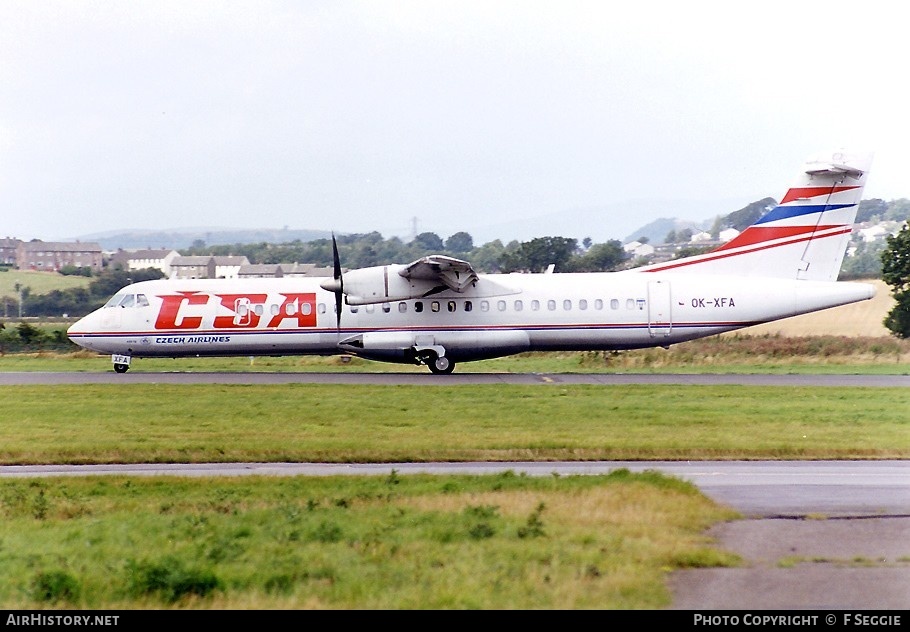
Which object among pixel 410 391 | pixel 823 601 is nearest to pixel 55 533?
pixel 823 601

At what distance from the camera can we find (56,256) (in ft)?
245

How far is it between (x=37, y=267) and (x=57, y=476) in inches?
2411

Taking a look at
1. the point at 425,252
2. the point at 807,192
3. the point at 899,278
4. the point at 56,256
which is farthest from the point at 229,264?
the point at 807,192

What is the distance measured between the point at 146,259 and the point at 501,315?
44.4 metres

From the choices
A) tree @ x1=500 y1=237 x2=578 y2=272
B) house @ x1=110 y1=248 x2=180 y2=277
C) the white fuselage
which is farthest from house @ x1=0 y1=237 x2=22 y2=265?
the white fuselage

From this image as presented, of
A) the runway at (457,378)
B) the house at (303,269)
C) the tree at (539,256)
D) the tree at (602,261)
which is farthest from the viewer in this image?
the tree at (539,256)

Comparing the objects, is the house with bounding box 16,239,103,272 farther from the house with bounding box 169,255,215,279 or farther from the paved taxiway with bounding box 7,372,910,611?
the paved taxiway with bounding box 7,372,910,611

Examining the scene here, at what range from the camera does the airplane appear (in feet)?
106

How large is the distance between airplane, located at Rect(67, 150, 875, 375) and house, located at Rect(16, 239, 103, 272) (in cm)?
4168

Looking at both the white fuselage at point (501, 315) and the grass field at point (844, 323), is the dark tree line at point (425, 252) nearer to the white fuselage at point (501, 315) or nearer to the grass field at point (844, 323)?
the grass field at point (844, 323)

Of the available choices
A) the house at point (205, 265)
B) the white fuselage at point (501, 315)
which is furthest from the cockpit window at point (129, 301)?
the house at point (205, 265)

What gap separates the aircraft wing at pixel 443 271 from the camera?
103 feet

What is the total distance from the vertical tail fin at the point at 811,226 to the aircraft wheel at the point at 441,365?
1018cm

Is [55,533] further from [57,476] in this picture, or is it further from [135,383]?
[135,383]
